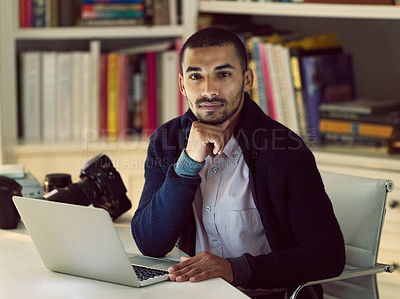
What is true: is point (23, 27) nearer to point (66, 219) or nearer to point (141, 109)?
point (141, 109)

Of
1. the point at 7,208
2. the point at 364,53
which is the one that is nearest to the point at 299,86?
the point at 364,53

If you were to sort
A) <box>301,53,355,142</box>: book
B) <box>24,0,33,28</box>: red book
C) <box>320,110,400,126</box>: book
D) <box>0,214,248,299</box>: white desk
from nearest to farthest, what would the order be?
<box>0,214,248,299</box>: white desk, <box>320,110,400,126</box>: book, <box>301,53,355,142</box>: book, <box>24,0,33,28</box>: red book

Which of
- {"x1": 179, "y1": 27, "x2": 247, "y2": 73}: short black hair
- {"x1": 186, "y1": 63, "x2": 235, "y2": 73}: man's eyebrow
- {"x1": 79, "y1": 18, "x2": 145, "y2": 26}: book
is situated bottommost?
{"x1": 186, "y1": 63, "x2": 235, "y2": 73}: man's eyebrow

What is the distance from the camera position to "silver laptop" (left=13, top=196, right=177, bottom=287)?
1358mm

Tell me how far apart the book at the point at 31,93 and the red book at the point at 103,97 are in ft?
0.80

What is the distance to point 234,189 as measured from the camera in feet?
5.69

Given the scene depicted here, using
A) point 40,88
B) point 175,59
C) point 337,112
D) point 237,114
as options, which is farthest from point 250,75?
point 40,88

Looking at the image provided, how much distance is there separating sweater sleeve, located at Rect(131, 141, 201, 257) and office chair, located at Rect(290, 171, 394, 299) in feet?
1.34

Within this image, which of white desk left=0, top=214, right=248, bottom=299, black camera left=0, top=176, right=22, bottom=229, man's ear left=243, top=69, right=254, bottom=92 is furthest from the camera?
black camera left=0, top=176, right=22, bottom=229

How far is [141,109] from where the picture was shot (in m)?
2.99

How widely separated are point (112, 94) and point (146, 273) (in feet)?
5.20

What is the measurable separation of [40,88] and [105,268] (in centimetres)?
166

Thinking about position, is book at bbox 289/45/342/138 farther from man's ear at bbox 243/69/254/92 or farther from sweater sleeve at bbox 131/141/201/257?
sweater sleeve at bbox 131/141/201/257

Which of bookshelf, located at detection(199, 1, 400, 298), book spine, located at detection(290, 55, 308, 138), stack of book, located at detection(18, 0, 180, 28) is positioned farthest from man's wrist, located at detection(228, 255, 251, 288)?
stack of book, located at detection(18, 0, 180, 28)
